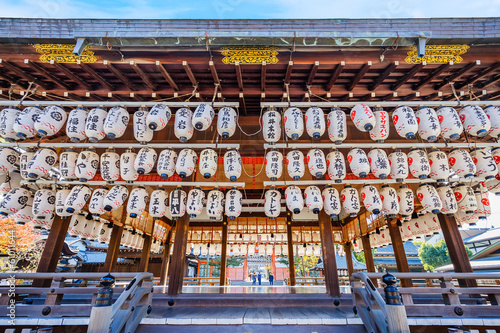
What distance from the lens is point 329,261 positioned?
5.80 m

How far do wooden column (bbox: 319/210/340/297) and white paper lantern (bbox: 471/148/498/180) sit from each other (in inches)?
140

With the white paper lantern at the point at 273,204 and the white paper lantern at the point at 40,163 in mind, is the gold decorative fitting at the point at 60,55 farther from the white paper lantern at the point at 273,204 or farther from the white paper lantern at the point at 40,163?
the white paper lantern at the point at 273,204

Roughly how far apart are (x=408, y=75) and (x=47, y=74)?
8.07 meters

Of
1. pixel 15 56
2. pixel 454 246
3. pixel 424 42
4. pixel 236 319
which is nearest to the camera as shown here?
pixel 236 319

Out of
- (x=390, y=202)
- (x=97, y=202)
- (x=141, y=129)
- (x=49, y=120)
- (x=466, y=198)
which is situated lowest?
(x=97, y=202)

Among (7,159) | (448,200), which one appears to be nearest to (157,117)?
(7,159)

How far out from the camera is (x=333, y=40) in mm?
4734

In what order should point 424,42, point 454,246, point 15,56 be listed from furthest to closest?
point 454,246 → point 15,56 → point 424,42

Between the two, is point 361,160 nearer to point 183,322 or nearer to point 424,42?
point 424,42

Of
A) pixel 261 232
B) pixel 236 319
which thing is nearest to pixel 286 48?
pixel 236 319

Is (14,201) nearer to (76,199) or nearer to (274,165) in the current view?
(76,199)

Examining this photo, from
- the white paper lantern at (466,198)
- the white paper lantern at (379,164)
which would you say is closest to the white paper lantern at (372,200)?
the white paper lantern at (379,164)

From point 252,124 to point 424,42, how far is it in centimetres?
409

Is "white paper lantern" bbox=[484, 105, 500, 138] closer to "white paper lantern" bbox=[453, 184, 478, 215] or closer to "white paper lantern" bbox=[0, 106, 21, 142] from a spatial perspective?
"white paper lantern" bbox=[453, 184, 478, 215]
